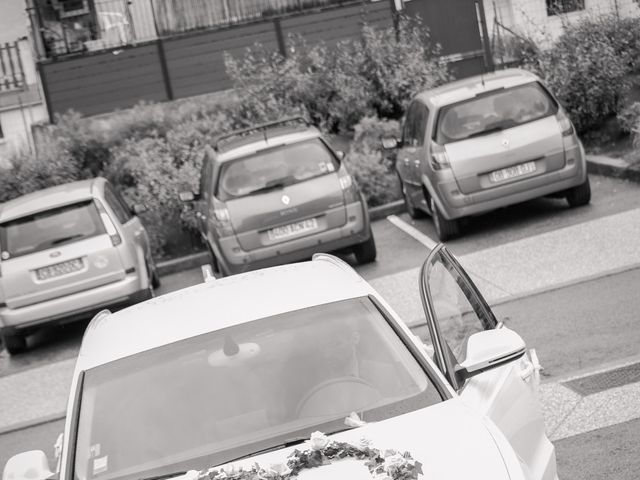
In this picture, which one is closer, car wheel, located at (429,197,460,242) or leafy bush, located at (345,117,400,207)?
car wheel, located at (429,197,460,242)

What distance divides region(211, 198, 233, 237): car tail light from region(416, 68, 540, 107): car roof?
3021 millimetres

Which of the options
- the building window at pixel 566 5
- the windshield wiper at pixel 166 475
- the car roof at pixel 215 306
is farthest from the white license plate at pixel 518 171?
the building window at pixel 566 5

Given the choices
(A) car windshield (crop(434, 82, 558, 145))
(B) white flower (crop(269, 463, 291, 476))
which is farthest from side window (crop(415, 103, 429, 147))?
(B) white flower (crop(269, 463, 291, 476))

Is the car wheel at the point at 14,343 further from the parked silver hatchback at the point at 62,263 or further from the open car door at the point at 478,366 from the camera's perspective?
the open car door at the point at 478,366

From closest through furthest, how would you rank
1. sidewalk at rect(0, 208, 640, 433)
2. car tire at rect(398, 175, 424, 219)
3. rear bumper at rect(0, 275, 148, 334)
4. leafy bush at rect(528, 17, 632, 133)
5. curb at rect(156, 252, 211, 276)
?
sidewalk at rect(0, 208, 640, 433) → rear bumper at rect(0, 275, 148, 334) → car tire at rect(398, 175, 424, 219) → curb at rect(156, 252, 211, 276) → leafy bush at rect(528, 17, 632, 133)

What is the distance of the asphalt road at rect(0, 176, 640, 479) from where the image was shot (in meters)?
6.71

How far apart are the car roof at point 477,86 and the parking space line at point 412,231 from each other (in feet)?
5.73

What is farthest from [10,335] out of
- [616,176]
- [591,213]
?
[616,176]

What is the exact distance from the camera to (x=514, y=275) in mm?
12242

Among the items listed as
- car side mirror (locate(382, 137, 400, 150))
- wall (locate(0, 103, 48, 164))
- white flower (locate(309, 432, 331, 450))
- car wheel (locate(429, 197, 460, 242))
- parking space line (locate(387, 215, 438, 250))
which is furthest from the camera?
wall (locate(0, 103, 48, 164))

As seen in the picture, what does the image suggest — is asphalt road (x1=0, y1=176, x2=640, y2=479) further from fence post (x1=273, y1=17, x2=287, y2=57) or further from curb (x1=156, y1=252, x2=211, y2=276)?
fence post (x1=273, y1=17, x2=287, y2=57)

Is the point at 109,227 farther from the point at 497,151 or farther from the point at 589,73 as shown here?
the point at 589,73

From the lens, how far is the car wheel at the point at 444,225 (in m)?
14.5

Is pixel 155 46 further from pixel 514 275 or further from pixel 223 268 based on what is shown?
pixel 514 275
